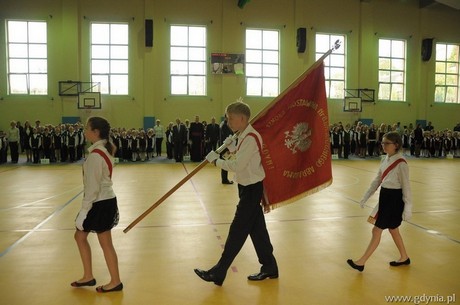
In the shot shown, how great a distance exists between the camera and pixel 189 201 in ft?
27.2

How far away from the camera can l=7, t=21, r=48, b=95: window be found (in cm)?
2103

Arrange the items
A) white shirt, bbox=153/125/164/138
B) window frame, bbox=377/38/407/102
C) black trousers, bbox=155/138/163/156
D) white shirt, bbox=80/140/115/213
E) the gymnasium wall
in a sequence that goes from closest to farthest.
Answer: white shirt, bbox=80/140/115/213 → white shirt, bbox=153/125/164/138 → black trousers, bbox=155/138/163/156 → the gymnasium wall → window frame, bbox=377/38/407/102

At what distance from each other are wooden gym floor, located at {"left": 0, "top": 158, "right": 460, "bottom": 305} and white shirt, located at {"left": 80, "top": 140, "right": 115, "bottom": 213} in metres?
0.91

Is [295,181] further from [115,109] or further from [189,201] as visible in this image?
[115,109]

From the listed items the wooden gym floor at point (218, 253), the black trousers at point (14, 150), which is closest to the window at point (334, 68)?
the wooden gym floor at point (218, 253)

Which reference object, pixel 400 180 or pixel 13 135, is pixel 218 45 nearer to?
pixel 13 135

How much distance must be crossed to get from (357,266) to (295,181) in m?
1.15

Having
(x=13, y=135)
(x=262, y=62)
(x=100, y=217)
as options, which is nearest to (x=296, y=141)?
(x=100, y=217)

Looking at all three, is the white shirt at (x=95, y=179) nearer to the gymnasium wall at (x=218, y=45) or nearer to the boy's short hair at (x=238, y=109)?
the boy's short hair at (x=238, y=109)

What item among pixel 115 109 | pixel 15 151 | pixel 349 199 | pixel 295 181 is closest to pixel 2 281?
pixel 295 181

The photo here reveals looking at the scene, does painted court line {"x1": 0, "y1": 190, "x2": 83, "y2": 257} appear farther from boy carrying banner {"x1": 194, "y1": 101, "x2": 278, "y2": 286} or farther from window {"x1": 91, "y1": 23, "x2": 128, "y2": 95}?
window {"x1": 91, "y1": 23, "x2": 128, "y2": 95}

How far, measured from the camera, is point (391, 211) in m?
4.18

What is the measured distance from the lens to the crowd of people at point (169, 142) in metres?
16.8

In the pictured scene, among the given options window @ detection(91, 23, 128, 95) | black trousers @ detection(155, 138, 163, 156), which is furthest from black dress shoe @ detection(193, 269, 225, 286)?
window @ detection(91, 23, 128, 95)
